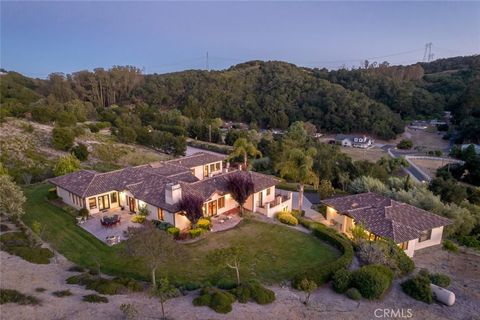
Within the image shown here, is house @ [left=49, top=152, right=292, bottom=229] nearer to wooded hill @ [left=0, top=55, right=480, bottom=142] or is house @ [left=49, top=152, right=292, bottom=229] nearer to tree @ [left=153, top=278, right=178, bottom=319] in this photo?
tree @ [left=153, top=278, right=178, bottom=319]

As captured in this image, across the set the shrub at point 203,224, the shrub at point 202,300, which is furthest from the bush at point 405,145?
the shrub at point 202,300

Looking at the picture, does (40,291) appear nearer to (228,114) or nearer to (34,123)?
(34,123)

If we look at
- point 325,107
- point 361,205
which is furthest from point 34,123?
point 325,107

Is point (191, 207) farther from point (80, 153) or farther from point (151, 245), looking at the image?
point (80, 153)

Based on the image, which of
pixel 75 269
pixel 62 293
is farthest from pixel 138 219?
pixel 62 293

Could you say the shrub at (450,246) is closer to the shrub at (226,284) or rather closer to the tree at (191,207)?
the shrub at (226,284)
